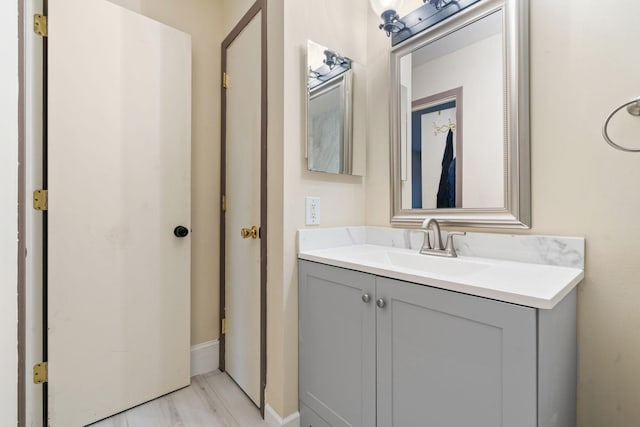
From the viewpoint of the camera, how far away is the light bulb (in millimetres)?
1470

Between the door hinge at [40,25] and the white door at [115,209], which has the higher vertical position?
the door hinge at [40,25]

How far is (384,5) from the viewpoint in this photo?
1.50 metres

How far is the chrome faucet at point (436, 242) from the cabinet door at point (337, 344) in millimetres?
395

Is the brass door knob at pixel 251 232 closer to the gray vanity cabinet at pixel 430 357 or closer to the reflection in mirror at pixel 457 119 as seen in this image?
the gray vanity cabinet at pixel 430 357

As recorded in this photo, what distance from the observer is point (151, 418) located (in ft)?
4.90

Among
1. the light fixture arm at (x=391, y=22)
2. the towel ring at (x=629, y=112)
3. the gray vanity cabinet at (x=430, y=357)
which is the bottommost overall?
the gray vanity cabinet at (x=430, y=357)

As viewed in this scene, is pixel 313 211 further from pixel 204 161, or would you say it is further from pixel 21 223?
pixel 21 223

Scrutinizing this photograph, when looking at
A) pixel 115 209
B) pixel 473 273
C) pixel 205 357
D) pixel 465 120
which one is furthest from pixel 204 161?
pixel 473 273

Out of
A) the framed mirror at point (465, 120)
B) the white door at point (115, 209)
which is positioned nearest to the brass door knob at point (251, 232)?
the white door at point (115, 209)

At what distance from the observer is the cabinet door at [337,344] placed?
106cm

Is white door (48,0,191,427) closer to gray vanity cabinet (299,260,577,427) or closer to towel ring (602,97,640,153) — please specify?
gray vanity cabinet (299,260,577,427)

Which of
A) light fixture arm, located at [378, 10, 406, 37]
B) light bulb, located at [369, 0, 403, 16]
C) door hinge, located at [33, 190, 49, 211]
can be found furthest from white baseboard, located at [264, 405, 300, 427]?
light bulb, located at [369, 0, 403, 16]

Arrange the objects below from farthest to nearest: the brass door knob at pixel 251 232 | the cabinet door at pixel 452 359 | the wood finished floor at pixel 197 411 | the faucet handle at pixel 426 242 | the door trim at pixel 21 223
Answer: the brass door knob at pixel 251 232, the wood finished floor at pixel 197 411, the faucet handle at pixel 426 242, the door trim at pixel 21 223, the cabinet door at pixel 452 359

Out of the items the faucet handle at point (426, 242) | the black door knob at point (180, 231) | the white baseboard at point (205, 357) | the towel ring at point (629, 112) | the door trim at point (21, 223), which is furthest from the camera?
the white baseboard at point (205, 357)
